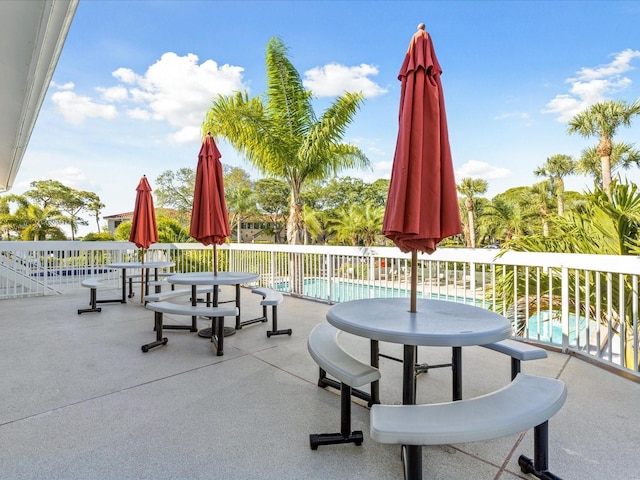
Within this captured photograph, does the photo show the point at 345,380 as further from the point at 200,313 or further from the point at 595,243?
the point at 595,243

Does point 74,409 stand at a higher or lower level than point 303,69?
lower

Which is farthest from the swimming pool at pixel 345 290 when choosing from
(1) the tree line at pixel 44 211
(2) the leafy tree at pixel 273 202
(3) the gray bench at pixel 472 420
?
(1) the tree line at pixel 44 211

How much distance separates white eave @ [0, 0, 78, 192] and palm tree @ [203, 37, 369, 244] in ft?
11.9

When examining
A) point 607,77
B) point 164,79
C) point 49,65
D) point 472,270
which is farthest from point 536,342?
point 607,77

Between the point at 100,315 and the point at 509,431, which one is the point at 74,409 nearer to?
the point at 509,431

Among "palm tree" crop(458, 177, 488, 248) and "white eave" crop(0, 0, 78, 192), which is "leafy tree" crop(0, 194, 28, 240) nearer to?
"white eave" crop(0, 0, 78, 192)

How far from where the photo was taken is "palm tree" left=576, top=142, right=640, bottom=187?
1806cm

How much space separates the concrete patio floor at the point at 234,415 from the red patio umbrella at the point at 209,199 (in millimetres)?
1343

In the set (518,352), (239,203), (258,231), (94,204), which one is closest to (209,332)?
(518,352)

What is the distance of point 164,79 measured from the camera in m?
17.9

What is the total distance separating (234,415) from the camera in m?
2.15

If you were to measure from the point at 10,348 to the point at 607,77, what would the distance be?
109 ft

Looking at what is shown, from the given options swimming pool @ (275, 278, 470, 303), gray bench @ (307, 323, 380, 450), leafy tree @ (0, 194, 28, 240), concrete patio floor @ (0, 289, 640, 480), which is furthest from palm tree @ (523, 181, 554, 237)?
leafy tree @ (0, 194, 28, 240)

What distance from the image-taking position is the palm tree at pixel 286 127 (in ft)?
24.5
